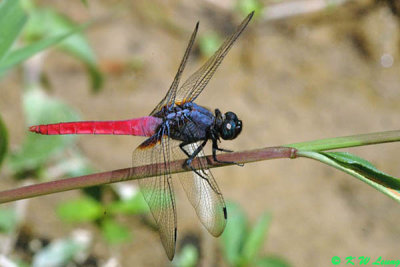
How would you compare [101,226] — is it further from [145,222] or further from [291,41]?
[291,41]

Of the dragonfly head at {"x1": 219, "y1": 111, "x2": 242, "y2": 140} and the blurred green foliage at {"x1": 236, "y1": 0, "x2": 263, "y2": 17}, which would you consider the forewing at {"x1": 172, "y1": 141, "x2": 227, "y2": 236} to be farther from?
the blurred green foliage at {"x1": 236, "y1": 0, "x2": 263, "y2": 17}

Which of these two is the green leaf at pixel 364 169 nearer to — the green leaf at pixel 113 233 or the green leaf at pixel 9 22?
the green leaf at pixel 9 22

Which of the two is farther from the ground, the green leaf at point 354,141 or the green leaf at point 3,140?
the green leaf at point 3,140

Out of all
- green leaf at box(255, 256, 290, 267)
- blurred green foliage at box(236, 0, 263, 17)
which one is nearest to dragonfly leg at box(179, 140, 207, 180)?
green leaf at box(255, 256, 290, 267)

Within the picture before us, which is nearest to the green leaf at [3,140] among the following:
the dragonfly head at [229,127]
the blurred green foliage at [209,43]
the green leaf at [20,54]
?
the green leaf at [20,54]

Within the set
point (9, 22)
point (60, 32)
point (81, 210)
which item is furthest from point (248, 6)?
point (9, 22)

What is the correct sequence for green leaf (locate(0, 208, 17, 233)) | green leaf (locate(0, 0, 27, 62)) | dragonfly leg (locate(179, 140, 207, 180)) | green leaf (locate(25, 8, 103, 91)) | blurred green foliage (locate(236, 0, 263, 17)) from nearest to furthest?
dragonfly leg (locate(179, 140, 207, 180))
green leaf (locate(0, 0, 27, 62))
green leaf (locate(0, 208, 17, 233))
green leaf (locate(25, 8, 103, 91))
blurred green foliage (locate(236, 0, 263, 17))
